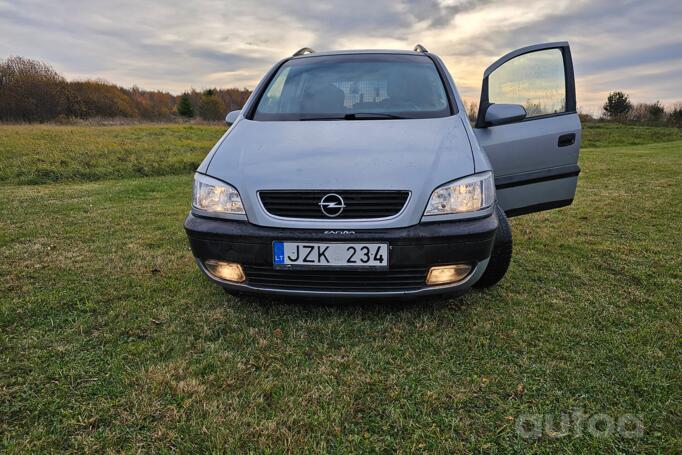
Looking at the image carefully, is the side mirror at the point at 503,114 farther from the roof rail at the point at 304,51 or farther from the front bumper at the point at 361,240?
the roof rail at the point at 304,51

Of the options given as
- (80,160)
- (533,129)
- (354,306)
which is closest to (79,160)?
(80,160)

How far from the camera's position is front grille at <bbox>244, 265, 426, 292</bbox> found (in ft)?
6.78

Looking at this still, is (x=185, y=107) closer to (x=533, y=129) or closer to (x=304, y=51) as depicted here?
(x=304, y=51)

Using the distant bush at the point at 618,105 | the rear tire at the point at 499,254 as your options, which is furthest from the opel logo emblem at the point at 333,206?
the distant bush at the point at 618,105

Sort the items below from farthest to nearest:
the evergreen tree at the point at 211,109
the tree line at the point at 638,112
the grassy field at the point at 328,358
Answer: the evergreen tree at the point at 211,109 < the tree line at the point at 638,112 < the grassy field at the point at 328,358

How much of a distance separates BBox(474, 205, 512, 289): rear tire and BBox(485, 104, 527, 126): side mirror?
63 cm

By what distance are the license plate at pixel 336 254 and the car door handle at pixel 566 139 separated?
1.75 metres

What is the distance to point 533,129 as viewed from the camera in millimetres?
2949

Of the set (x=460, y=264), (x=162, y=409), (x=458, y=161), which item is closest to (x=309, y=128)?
(x=458, y=161)

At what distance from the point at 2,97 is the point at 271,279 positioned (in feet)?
203

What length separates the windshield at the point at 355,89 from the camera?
2729 millimetres

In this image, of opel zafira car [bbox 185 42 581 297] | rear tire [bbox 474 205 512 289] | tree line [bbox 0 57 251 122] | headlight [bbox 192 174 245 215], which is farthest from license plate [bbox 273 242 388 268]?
tree line [bbox 0 57 251 122]

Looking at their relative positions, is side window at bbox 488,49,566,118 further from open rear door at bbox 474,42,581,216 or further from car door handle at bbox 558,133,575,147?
car door handle at bbox 558,133,575,147

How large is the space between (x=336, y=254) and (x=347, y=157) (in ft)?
1.68
